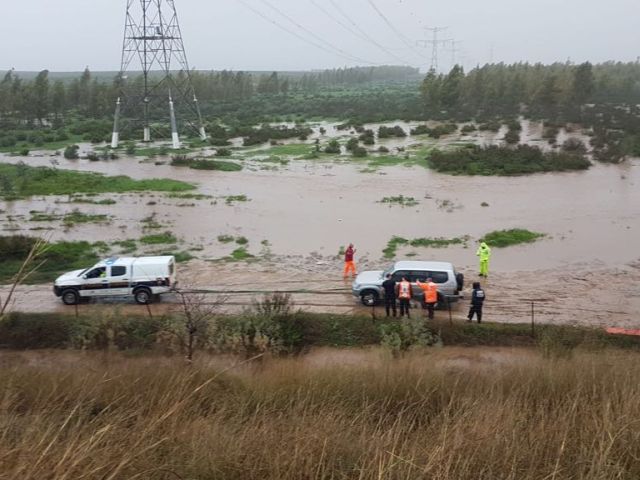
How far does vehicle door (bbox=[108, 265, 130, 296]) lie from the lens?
50.9 feet

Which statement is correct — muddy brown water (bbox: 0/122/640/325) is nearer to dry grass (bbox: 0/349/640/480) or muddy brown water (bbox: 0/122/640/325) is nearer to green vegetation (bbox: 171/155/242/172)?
green vegetation (bbox: 171/155/242/172)

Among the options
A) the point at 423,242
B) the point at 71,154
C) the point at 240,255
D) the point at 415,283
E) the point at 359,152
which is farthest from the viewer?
the point at 71,154

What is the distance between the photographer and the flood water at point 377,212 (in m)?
21.6

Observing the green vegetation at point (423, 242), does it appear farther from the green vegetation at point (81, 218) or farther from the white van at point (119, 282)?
the green vegetation at point (81, 218)

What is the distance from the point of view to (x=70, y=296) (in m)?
15.6

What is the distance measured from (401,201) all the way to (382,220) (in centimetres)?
338

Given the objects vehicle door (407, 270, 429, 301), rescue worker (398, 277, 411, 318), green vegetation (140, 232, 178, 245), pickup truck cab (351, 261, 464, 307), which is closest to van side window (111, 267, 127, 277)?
pickup truck cab (351, 261, 464, 307)

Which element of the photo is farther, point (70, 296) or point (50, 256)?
point (50, 256)

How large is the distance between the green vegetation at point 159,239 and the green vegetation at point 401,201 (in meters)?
10.3

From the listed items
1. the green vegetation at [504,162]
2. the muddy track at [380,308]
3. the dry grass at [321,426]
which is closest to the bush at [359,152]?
the green vegetation at [504,162]

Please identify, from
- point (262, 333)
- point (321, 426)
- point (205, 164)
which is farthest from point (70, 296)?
point (205, 164)

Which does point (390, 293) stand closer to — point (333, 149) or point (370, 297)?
point (370, 297)

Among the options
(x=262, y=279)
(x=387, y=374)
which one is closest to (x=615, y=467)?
(x=387, y=374)

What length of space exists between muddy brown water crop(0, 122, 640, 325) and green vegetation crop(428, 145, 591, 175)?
1.08 m
